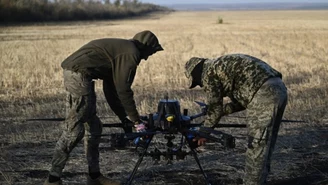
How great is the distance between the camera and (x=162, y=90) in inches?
531

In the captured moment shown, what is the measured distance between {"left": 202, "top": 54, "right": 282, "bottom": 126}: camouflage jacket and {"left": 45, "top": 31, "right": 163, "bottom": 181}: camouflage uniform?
70 centimetres

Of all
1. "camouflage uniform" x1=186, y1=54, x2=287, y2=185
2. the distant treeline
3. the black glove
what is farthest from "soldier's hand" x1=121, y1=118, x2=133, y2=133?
the distant treeline

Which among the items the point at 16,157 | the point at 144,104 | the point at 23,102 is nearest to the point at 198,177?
the point at 16,157

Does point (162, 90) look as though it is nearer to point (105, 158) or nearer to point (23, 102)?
point (23, 102)

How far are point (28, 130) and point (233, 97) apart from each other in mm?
4777

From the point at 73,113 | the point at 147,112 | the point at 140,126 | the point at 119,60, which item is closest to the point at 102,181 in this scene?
the point at 73,113

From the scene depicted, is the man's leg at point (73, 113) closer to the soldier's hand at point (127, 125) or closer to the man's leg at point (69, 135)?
the man's leg at point (69, 135)

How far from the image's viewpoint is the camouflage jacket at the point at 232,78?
215 inches

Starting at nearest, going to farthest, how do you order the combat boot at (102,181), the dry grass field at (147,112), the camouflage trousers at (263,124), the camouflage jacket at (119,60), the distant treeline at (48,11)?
the camouflage trousers at (263,124)
the camouflage jacket at (119,60)
the combat boot at (102,181)
the dry grass field at (147,112)
the distant treeline at (48,11)

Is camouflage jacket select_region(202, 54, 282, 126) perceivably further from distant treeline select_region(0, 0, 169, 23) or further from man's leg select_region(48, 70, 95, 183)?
distant treeline select_region(0, 0, 169, 23)

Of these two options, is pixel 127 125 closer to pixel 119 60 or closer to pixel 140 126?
pixel 140 126

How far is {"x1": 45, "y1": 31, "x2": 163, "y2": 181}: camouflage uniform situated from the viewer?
5.63 m

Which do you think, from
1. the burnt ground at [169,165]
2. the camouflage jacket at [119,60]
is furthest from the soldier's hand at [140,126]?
the burnt ground at [169,165]

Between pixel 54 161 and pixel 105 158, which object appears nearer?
pixel 54 161
